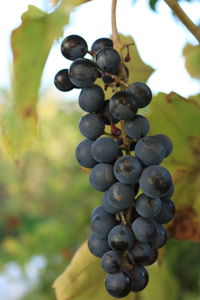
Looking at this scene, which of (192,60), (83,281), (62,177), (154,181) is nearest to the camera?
(154,181)

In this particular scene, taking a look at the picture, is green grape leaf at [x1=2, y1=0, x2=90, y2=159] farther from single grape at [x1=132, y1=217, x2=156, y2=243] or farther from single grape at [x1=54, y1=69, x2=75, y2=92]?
single grape at [x1=132, y1=217, x2=156, y2=243]

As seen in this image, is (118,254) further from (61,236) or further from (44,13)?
(61,236)

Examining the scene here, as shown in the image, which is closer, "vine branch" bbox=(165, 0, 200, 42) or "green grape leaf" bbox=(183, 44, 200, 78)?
"vine branch" bbox=(165, 0, 200, 42)

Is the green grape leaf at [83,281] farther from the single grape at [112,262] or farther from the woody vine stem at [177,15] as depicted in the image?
the woody vine stem at [177,15]

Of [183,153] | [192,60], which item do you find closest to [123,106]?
[183,153]

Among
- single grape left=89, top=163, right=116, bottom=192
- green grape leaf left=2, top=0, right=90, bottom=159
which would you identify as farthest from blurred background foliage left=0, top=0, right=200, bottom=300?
single grape left=89, top=163, right=116, bottom=192

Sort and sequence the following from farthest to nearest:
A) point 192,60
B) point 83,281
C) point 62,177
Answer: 1. point 62,177
2. point 192,60
3. point 83,281

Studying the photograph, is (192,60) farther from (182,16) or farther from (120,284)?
(120,284)
